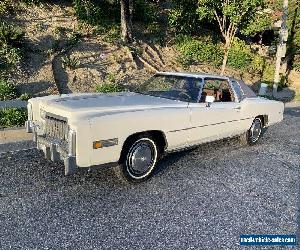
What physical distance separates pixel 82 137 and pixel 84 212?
3.11 feet

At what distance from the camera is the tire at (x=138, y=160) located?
4930mm

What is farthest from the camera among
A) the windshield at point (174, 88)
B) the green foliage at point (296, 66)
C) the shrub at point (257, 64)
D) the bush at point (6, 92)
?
the green foliage at point (296, 66)

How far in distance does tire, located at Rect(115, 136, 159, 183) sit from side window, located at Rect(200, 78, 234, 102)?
1416mm

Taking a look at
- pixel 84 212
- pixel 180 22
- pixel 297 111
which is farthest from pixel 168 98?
pixel 180 22

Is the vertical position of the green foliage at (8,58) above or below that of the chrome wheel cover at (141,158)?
above

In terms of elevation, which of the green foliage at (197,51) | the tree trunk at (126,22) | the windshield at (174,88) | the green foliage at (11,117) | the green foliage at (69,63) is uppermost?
the tree trunk at (126,22)

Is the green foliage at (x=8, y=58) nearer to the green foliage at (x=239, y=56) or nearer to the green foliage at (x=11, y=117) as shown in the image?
the green foliage at (x=11, y=117)

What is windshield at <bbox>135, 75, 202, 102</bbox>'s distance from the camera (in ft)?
19.4

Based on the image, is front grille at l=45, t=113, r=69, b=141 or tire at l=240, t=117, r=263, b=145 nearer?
front grille at l=45, t=113, r=69, b=141

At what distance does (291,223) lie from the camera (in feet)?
14.4

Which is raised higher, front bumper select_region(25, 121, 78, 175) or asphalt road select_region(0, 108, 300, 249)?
front bumper select_region(25, 121, 78, 175)

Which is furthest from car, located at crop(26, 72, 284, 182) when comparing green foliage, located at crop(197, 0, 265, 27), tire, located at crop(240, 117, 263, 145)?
green foliage, located at crop(197, 0, 265, 27)

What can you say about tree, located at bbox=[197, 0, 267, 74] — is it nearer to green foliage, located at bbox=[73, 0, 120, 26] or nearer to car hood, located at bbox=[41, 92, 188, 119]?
green foliage, located at bbox=[73, 0, 120, 26]

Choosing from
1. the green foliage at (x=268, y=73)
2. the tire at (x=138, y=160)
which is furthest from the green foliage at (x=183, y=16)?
the tire at (x=138, y=160)
